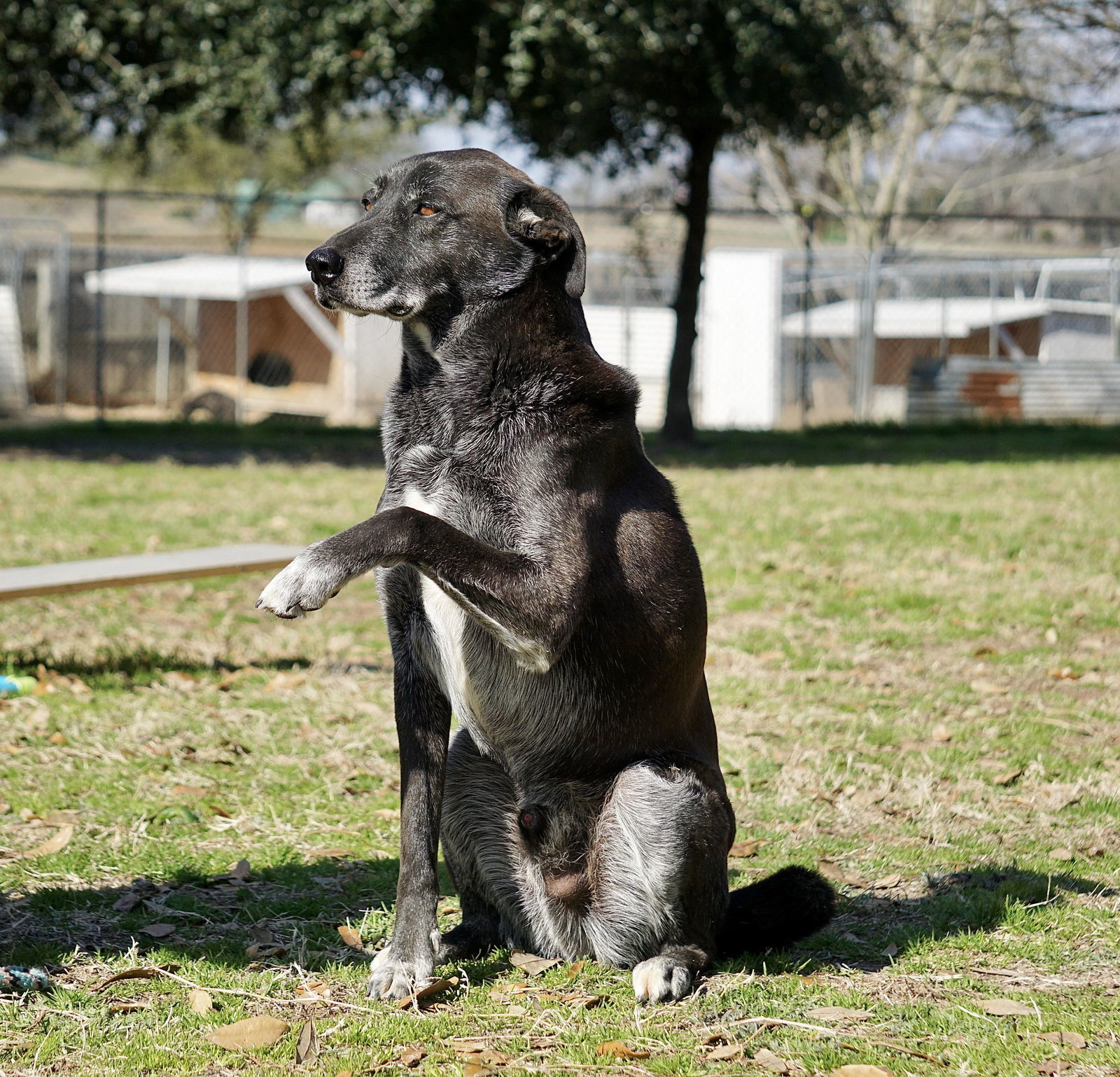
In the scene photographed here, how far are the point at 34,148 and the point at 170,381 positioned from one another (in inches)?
292

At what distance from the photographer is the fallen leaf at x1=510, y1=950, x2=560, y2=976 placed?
10.3ft

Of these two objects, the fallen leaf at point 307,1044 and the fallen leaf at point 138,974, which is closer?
the fallen leaf at point 307,1044

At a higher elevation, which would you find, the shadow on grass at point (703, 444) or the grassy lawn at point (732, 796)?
the shadow on grass at point (703, 444)

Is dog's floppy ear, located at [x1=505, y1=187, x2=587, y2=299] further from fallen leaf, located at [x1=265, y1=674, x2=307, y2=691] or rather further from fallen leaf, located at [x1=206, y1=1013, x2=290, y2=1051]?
fallen leaf, located at [x1=265, y1=674, x2=307, y2=691]

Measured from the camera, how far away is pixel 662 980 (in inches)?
115

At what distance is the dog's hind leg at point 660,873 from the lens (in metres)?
2.92

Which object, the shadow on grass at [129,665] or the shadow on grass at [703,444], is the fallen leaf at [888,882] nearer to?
the shadow on grass at [129,665]

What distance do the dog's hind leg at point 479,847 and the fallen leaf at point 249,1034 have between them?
466 mm

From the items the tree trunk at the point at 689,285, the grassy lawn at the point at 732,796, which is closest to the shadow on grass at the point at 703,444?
the tree trunk at the point at 689,285

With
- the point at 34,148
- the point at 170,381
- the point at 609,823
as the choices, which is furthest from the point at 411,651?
the point at 170,381

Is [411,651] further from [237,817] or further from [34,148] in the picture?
[34,148]

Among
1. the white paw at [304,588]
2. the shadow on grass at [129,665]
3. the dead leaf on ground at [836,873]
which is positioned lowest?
the dead leaf on ground at [836,873]

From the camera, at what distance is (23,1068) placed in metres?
2.55

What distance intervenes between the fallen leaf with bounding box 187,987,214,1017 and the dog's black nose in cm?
168
